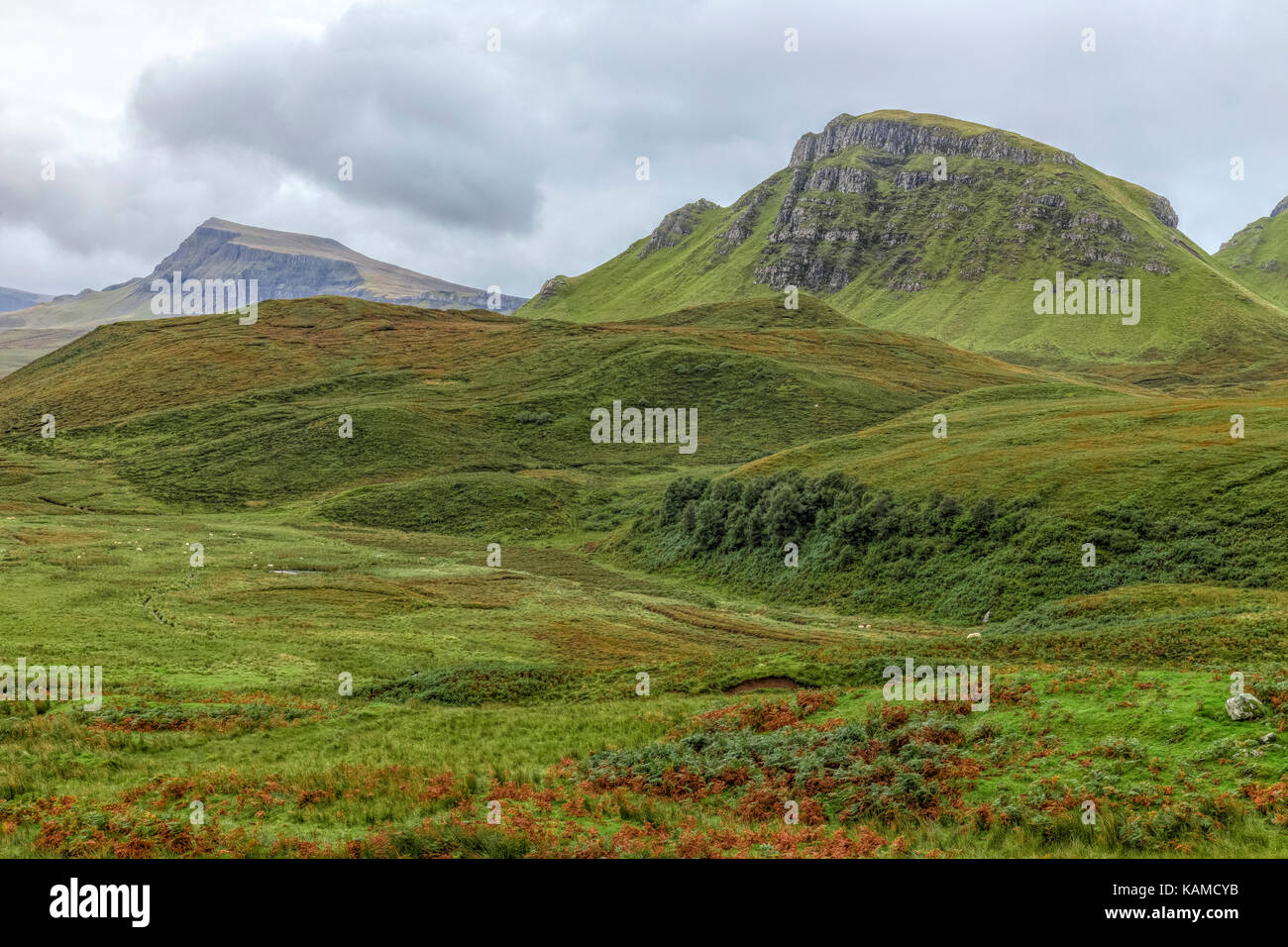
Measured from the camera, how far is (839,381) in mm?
150125

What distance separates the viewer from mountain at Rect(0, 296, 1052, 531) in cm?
10375

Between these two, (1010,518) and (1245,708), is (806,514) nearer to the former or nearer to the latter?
(1010,518)

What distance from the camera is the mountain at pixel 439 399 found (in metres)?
104

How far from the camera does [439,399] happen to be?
461 feet

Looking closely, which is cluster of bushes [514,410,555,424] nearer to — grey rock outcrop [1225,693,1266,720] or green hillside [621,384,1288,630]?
green hillside [621,384,1288,630]

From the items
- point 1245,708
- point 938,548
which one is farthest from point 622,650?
point 1245,708

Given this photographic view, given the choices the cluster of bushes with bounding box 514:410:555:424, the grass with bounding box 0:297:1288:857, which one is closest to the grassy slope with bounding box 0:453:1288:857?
the grass with bounding box 0:297:1288:857

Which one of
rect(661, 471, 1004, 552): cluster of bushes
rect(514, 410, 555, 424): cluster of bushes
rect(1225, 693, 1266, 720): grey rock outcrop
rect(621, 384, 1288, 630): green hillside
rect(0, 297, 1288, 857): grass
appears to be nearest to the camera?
rect(0, 297, 1288, 857): grass

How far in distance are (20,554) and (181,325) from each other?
145m

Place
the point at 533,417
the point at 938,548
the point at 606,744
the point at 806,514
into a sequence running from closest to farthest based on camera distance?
the point at 606,744 → the point at 938,548 → the point at 806,514 → the point at 533,417

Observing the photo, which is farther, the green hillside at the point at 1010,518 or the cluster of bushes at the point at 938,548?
the green hillside at the point at 1010,518

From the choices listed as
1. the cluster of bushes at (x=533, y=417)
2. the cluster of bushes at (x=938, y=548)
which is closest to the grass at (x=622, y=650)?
the cluster of bushes at (x=938, y=548)

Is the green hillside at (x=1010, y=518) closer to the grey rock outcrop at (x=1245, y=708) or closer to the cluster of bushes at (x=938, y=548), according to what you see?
the cluster of bushes at (x=938, y=548)

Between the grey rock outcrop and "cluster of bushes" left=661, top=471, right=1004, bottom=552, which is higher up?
"cluster of bushes" left=661, top=471, right=1004, bottom=552
